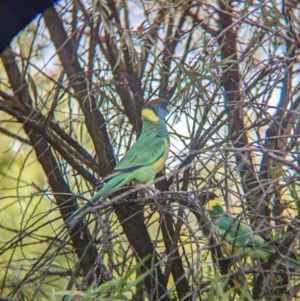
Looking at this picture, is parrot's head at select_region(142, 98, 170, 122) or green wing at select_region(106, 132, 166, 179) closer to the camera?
green wing at select_region(106, 132, 166, 179)

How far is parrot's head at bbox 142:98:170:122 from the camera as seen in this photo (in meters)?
3.17

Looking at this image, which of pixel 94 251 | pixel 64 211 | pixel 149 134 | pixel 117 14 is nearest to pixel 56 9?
pixel 117 14

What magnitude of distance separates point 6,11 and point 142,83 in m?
1.49

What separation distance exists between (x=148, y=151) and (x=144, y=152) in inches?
0.8

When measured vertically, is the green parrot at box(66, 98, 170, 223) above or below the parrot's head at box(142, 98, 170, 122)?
below

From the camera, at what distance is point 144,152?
307 centimetres

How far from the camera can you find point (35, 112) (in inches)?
124

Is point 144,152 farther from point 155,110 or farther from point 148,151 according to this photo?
point 155,110

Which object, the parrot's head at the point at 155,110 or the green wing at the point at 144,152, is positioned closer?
the green wing at the point at 144,152

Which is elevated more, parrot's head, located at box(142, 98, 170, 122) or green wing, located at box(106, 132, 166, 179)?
parrot's head, located at box(142, 98, 170, 122)

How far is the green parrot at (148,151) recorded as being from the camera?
2.94 meters

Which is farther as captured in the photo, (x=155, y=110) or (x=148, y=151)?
(x=155, y=110)

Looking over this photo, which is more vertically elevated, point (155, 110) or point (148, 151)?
point (155, 110)

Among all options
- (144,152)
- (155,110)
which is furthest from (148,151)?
(155,110)
